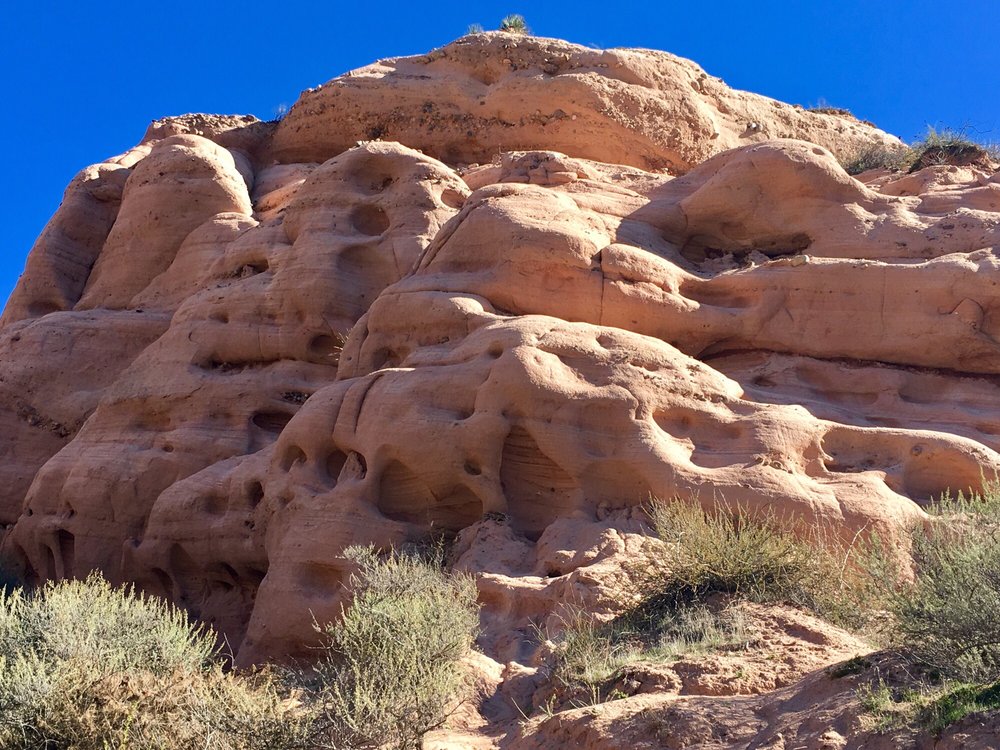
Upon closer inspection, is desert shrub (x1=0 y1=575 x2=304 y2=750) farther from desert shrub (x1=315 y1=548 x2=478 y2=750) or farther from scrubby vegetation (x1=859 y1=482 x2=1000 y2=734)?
scrubby vegetation (x1=859 y1=482 x2=1000 y2=734)

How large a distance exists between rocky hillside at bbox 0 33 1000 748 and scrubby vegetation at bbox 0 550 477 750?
2.57 feet

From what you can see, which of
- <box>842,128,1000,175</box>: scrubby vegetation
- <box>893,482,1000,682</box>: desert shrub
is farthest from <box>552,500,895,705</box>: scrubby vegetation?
<box>842,128,1000,175</box>: scrubby vegetation

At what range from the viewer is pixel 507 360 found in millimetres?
11336

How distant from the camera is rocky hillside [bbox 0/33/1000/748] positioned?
430 inches

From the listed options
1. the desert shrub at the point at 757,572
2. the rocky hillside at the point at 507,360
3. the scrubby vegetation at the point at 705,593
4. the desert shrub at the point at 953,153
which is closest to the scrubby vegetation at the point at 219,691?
the rocky hillside at the point at 507,360

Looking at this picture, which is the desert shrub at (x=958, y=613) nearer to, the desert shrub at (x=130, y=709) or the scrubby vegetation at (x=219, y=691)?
the scrubby vegetation at (x=219, y=691)

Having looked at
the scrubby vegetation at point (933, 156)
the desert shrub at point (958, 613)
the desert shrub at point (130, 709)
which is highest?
the scrubby vegetation at point (933, 156)

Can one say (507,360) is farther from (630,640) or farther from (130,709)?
(130,709)

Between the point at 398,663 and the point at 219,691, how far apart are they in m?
1.24

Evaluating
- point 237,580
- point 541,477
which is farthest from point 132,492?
point 541,477

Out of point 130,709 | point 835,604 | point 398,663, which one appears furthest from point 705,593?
point 130,709

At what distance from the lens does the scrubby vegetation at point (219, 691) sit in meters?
7.01

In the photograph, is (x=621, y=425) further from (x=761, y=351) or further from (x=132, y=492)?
(x=132, y=492)

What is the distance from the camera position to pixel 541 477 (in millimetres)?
11352
